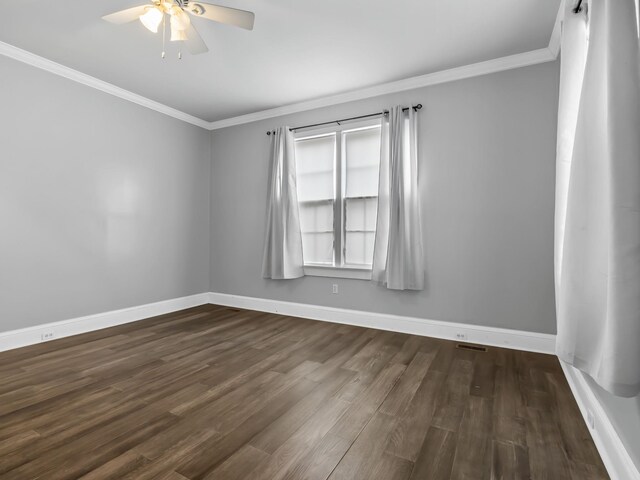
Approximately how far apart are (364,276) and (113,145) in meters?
3.36

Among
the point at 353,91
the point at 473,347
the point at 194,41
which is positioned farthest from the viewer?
the point at 353,91

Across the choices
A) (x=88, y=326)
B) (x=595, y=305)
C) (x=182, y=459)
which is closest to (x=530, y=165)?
(x=595, y=305)

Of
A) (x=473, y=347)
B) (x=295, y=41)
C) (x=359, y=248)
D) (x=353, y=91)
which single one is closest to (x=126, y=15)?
(x=295, y=41)

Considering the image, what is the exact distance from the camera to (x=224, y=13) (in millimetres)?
2184

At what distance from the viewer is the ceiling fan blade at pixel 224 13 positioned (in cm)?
213

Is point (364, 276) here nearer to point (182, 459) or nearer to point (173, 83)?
point (182, 459)

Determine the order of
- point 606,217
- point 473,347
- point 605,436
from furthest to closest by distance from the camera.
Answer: point 473,347 < point 605,436 < point 606,217

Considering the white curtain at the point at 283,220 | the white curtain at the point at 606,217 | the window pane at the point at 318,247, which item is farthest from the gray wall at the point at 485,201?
the white curtain at the point at 606,217

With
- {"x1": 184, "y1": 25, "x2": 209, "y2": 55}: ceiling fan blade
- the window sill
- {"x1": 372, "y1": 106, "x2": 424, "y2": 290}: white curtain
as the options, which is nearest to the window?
the window sill

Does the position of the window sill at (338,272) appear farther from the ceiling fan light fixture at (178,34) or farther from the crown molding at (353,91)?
the ceiling fan light fixture at (178,34)

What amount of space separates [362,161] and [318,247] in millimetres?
1227

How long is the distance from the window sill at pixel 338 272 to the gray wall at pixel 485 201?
92 millimetres

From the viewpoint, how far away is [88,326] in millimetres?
3695

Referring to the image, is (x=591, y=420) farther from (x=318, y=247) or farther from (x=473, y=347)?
(x=318, y=247)
